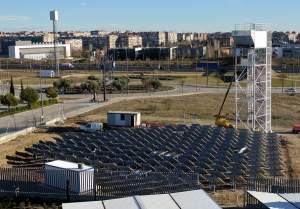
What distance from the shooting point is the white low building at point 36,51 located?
158000 mm

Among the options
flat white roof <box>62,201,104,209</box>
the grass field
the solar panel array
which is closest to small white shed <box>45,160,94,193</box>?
the solar panel array

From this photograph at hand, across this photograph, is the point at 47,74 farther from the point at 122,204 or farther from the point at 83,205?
the point at 122,204

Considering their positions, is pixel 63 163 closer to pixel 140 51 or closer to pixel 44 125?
pixel 44 125

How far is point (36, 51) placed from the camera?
16700 centimetres

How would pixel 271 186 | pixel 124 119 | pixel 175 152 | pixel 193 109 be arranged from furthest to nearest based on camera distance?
pixel 193 109 < pixel 124 119 < pixel 175 152 < pixel 271 186

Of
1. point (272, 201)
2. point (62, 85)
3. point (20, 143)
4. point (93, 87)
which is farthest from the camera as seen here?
point (62, 85)

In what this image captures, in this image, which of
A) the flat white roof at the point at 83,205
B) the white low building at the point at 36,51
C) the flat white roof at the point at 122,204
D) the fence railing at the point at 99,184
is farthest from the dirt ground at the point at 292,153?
the white low building at the point at 36,51

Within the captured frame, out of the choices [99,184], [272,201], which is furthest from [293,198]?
[99,184]

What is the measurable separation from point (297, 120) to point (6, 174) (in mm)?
30651

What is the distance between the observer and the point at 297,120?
4675cm

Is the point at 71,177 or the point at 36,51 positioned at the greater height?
the point at 36,51

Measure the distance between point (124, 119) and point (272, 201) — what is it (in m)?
23.9

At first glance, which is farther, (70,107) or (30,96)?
(70,107)

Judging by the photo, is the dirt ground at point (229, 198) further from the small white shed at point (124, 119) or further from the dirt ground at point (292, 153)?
the small white shed at point (124, 119)
